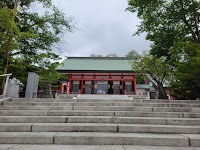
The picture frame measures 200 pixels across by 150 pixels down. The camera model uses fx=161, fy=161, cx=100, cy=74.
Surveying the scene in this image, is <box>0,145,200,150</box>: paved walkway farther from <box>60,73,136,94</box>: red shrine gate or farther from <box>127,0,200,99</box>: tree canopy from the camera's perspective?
<box>60,73,136,94</box>: red shrine gate

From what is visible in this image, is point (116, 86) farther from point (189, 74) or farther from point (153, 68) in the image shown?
point (189, 74)

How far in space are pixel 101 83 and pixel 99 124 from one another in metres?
17.8

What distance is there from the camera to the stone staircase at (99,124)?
327cm

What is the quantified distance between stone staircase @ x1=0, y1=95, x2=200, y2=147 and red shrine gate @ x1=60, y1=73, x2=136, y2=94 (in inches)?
590

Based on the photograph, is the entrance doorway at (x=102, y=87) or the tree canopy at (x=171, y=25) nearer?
the tree canopy at (x=171, y=25)

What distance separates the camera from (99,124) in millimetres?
4012

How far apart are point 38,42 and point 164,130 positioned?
435 inches

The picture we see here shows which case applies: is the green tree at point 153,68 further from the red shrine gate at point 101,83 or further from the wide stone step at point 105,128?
the wide stone step at point 105,128

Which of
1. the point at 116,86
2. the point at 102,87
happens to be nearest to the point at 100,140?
the point at 116,86

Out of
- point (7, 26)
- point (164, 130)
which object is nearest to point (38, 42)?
point (7, 26)

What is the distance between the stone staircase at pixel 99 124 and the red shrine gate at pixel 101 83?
1498cm

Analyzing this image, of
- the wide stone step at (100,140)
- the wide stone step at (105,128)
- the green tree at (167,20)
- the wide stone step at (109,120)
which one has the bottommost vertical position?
the wide stone step at (100,140)

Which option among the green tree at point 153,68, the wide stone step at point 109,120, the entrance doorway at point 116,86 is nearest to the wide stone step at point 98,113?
the wide stone step at point 109,120

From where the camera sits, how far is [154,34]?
13.0 metres
